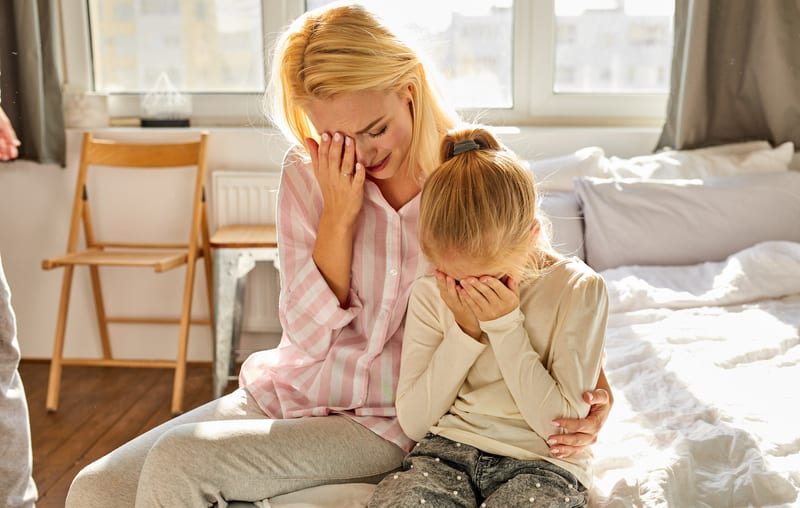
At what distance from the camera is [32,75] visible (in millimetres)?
3074

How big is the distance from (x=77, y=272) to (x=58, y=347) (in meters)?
0.41

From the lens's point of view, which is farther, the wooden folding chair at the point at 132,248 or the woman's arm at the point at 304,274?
the wooden folding chair at the point at 132,248

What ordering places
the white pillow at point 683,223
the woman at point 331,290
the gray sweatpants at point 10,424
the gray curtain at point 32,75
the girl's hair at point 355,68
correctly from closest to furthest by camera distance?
the woman at point 331,290 < the girl's hair at point 355,68 < the gray sweatpants at point 10,424 < the white pillow at point 683,223 < the gray curtain at point 32,75

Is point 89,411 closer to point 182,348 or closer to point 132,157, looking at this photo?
point 182,348

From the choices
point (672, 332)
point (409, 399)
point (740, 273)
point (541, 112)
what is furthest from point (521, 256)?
point (541, 112)

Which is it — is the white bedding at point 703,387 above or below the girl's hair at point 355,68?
below

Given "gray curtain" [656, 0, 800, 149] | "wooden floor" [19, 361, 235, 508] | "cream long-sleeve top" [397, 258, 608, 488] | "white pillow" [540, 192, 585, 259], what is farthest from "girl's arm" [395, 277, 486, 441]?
"gray curtain" [656, 0, 800, 149]

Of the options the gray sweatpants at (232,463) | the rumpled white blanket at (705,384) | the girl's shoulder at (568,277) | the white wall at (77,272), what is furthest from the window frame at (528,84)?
the gray sweatpants at (232,463)

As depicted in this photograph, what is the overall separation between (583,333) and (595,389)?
0.30 ft

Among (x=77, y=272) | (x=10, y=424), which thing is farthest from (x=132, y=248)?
(x=10, y=424)

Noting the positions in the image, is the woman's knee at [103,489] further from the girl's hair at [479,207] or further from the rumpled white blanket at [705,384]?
the rumpled white blanket at [705,384]

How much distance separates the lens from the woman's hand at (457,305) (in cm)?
123

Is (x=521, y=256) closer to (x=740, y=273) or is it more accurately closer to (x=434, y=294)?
(x=434, y=294)

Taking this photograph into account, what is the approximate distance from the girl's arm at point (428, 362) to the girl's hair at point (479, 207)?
0.12 m
